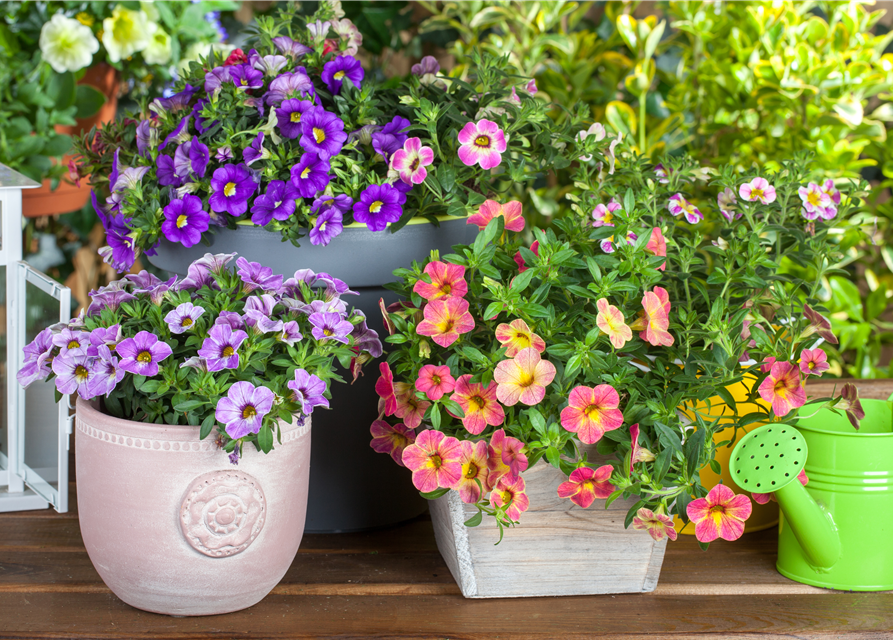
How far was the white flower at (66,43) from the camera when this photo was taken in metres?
1.37

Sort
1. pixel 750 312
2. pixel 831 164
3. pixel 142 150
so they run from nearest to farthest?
pixel 750 312 < pixel 142 150 < pixel 831 164

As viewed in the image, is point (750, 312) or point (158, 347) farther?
A: point (750, 312)

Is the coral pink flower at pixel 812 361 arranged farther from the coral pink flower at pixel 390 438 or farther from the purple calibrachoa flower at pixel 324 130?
the purple calibrachoa flower at pixel 324 130

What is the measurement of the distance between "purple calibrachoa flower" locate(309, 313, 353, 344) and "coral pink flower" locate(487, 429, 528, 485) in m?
0.17

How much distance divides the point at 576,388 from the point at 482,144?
A: 1.01ft

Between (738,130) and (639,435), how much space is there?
124cm

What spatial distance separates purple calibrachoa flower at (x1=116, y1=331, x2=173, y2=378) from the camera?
0.67m

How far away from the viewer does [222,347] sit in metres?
0.67

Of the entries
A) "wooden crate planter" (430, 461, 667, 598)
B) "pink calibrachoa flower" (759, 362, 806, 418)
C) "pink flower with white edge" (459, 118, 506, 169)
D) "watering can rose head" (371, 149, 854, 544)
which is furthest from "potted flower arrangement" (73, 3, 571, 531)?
"pink calibrachoa flower" (759, 362, 806, 418)

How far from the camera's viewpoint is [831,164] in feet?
5.14

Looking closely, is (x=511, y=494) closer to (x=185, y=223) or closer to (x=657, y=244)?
(x=657, y=244)

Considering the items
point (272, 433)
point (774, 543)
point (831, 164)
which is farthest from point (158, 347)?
point (831, 164)

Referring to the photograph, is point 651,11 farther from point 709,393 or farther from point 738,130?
point 709,393

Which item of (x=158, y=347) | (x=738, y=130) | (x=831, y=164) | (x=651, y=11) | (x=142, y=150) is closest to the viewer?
(x=158, y=347)
